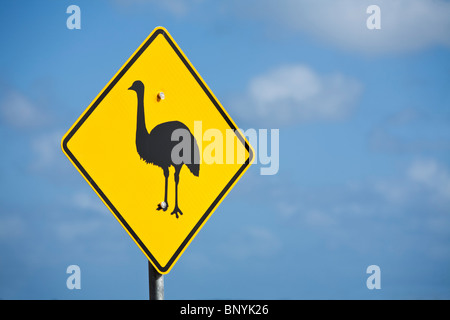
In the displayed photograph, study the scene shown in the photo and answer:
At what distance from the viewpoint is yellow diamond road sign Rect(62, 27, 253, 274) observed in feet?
9.44

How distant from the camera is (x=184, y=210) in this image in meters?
2.97

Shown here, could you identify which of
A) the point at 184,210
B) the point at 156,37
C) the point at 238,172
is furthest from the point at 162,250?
the point at 156,37

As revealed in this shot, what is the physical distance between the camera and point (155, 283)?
2.80 m

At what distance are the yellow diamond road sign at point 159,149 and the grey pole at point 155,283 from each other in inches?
1.7

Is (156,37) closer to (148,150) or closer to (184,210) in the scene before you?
(148,150)

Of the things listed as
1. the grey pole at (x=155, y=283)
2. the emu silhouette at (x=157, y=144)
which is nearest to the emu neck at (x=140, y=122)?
the emu silhouette at (x=157, y=144)

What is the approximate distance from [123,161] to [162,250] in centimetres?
65

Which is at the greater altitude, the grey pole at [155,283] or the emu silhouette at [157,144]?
the emu silhouette at [157,144]

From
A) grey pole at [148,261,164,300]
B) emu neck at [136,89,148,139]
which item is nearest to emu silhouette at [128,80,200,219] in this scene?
emu neck at [136,89,148,139]

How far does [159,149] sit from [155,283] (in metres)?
0.90

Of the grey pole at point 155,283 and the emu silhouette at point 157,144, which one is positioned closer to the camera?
the grey pole at point 155,283

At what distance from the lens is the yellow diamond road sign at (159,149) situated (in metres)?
2.88

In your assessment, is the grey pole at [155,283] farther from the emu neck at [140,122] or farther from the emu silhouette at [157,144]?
the emu neck at [140,122]
